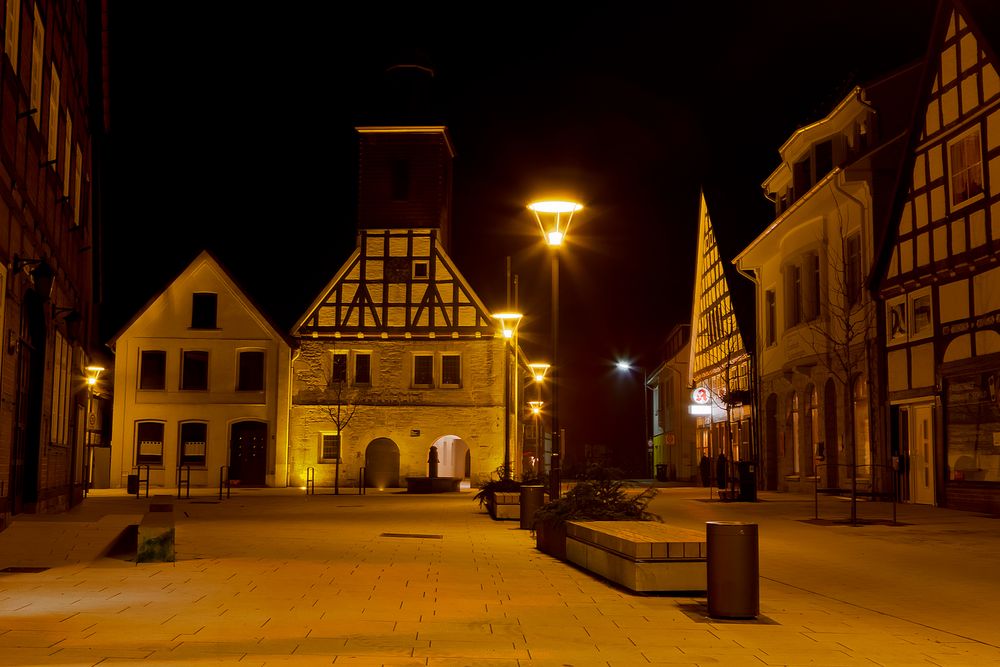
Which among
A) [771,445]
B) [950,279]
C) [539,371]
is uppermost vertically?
[539,371]

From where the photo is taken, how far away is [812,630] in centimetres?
916

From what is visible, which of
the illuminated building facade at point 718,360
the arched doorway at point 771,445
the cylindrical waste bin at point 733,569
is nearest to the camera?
the cylindrical waste bin at point 733,569

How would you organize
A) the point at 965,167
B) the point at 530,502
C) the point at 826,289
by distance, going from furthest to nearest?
the point at 826,289
the point at 965,167
the point at 530,502

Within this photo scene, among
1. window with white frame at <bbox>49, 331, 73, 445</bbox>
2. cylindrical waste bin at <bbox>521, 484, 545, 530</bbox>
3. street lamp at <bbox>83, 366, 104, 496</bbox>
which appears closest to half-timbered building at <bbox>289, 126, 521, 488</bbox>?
street lamp at <bbox>83, 366, 104, 496</bbox>

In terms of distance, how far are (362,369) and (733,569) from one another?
131 ft

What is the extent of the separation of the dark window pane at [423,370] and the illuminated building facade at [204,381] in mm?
5359

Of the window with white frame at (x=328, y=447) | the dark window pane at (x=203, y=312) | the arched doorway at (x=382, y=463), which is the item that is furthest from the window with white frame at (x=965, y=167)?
the dark window pane at (x=203, y=312)

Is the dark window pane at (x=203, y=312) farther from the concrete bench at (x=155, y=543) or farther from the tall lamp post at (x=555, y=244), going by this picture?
the concrete bench at (x=155, y=543)

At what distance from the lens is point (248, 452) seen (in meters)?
47.8

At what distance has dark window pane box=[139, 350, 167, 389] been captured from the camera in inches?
1881

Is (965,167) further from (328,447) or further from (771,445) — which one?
(328,447)

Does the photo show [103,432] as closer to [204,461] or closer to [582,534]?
[204,461]

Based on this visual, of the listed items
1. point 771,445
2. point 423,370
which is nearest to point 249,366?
point 423,370

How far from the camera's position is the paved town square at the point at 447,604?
7.85 metres
